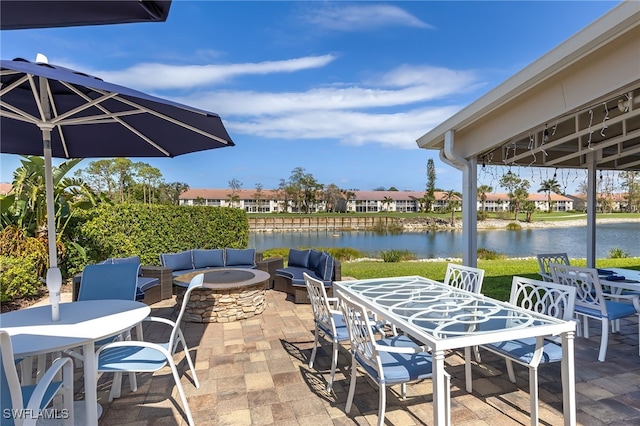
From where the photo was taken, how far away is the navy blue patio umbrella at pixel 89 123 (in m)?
2.46

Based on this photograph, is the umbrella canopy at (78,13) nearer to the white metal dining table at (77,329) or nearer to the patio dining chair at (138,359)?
the white metal dining table at (77,329)

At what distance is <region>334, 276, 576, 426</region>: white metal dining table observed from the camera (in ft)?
6.68

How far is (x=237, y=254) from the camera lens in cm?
697

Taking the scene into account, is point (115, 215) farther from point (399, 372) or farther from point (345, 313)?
point (399, 372)

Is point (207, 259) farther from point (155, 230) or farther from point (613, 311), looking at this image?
point (613, 311)

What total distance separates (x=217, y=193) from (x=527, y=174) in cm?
5709

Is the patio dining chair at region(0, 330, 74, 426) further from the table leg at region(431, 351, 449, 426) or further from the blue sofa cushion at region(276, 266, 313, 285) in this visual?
the blue sofa cushion at region(276, 266, 313, 285)

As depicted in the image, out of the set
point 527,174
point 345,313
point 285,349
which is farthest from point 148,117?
point 527,174

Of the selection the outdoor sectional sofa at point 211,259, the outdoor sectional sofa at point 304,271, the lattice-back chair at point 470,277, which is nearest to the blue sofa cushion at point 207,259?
the outdoor sectional sofa at point 211,259

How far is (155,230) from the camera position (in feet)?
27.0

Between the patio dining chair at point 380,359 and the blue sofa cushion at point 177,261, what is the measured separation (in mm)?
4863

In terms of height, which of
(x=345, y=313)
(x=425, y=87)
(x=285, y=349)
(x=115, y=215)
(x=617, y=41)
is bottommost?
(x=285, y=349)

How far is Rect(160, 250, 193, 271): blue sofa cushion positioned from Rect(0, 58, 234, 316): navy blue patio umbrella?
10.4 feet

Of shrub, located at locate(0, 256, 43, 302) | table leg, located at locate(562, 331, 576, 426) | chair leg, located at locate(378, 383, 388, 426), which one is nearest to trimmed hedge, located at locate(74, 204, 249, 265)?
shrub, located at locate(0, 256, 43, 302)
